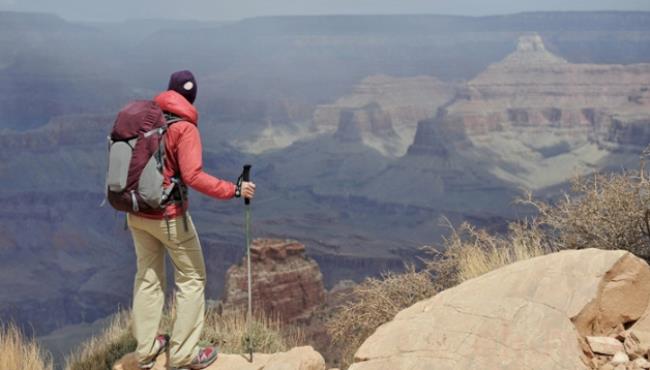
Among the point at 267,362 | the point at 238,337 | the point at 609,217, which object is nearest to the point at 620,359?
the point at 267,362

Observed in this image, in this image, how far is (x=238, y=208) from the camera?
343 feet

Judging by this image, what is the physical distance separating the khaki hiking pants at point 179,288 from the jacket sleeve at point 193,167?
0.30 metres

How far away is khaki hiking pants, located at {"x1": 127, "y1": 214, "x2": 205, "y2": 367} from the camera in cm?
511

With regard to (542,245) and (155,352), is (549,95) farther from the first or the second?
(155,352)

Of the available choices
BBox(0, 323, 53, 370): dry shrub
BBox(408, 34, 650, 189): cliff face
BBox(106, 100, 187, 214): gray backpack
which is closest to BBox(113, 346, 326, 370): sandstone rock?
BBox(0, 323, 53, 370): dry shrub

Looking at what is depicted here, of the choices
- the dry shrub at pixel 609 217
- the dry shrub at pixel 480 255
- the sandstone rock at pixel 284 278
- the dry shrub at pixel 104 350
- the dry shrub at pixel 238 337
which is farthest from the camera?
the sandstone rock at pixel 284 278

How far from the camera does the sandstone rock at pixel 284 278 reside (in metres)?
37.6

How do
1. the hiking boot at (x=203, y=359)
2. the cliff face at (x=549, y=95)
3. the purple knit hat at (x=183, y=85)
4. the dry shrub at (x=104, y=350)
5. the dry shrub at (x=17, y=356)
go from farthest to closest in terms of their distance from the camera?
the cliff face at (x=549, y=95)
the dry shrub at (x=104, y=350)
the dry shrub at (x=17, y=356)
the hiking boot at (x=203, y=359)
the purple knit hat at (x=183, y=85)

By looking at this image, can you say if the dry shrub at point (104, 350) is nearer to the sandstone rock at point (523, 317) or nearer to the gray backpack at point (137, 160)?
the gray backpack at point (137, 160)

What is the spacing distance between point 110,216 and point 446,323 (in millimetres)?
105614

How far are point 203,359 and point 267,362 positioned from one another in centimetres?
42

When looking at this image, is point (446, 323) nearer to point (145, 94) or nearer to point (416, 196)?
point (416, 196)

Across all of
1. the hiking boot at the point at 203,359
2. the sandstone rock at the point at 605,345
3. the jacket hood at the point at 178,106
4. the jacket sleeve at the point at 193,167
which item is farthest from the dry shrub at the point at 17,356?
the sandstone rock at the point at 605,345

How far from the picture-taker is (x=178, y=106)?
4.95 m
